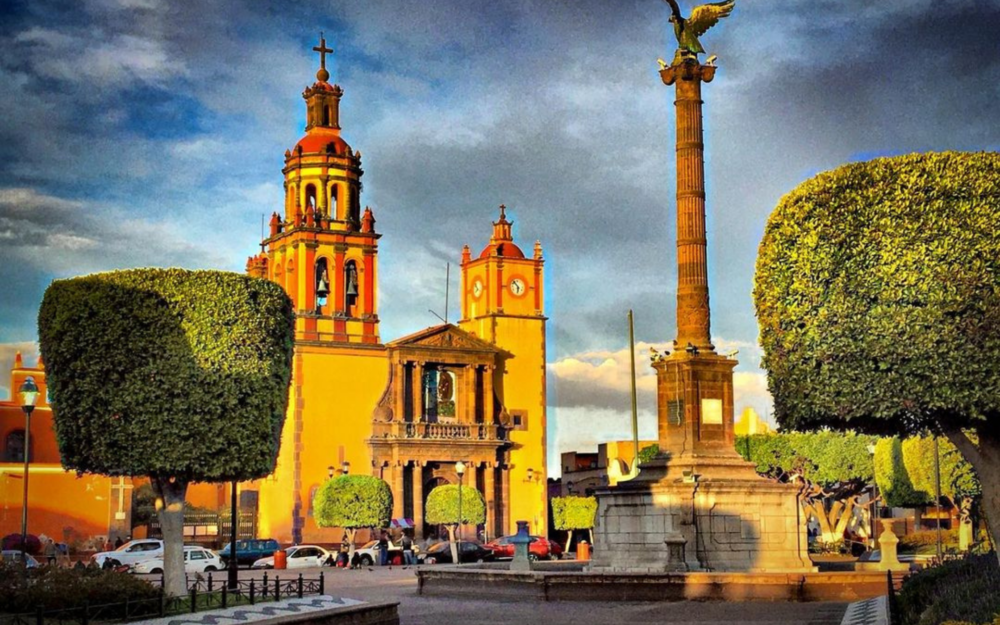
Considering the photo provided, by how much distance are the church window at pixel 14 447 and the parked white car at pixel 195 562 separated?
462 inches

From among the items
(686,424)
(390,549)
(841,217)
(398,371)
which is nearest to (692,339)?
(686,424)

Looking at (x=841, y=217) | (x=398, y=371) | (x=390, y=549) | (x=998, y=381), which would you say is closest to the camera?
(x=998, y=381)

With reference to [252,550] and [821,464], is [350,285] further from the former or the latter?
[821,464]

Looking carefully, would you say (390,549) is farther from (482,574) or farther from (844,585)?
(844,585)

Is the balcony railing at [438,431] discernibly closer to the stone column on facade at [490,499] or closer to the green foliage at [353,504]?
the stone column on facade at [490,499]

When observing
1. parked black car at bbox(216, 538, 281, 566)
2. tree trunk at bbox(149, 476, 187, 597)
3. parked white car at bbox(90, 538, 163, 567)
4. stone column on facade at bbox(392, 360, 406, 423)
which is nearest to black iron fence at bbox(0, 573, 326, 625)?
tree trunk at bbox(149, 476, 187, 597)

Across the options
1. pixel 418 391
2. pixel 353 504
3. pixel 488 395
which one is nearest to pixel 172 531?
pixel 353 504

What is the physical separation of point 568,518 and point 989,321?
1677 inches

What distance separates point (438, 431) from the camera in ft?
187

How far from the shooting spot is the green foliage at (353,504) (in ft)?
164

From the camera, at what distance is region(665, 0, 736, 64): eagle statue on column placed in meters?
30.5

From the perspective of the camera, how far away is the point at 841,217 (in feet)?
55.5

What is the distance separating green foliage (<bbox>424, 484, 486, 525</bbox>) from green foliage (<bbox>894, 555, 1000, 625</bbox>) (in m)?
33.8

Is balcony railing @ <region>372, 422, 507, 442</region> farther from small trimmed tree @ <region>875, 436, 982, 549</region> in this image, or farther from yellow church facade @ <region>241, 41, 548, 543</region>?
small trimmed tree @ <region>875, 436, 982, 549</region>
